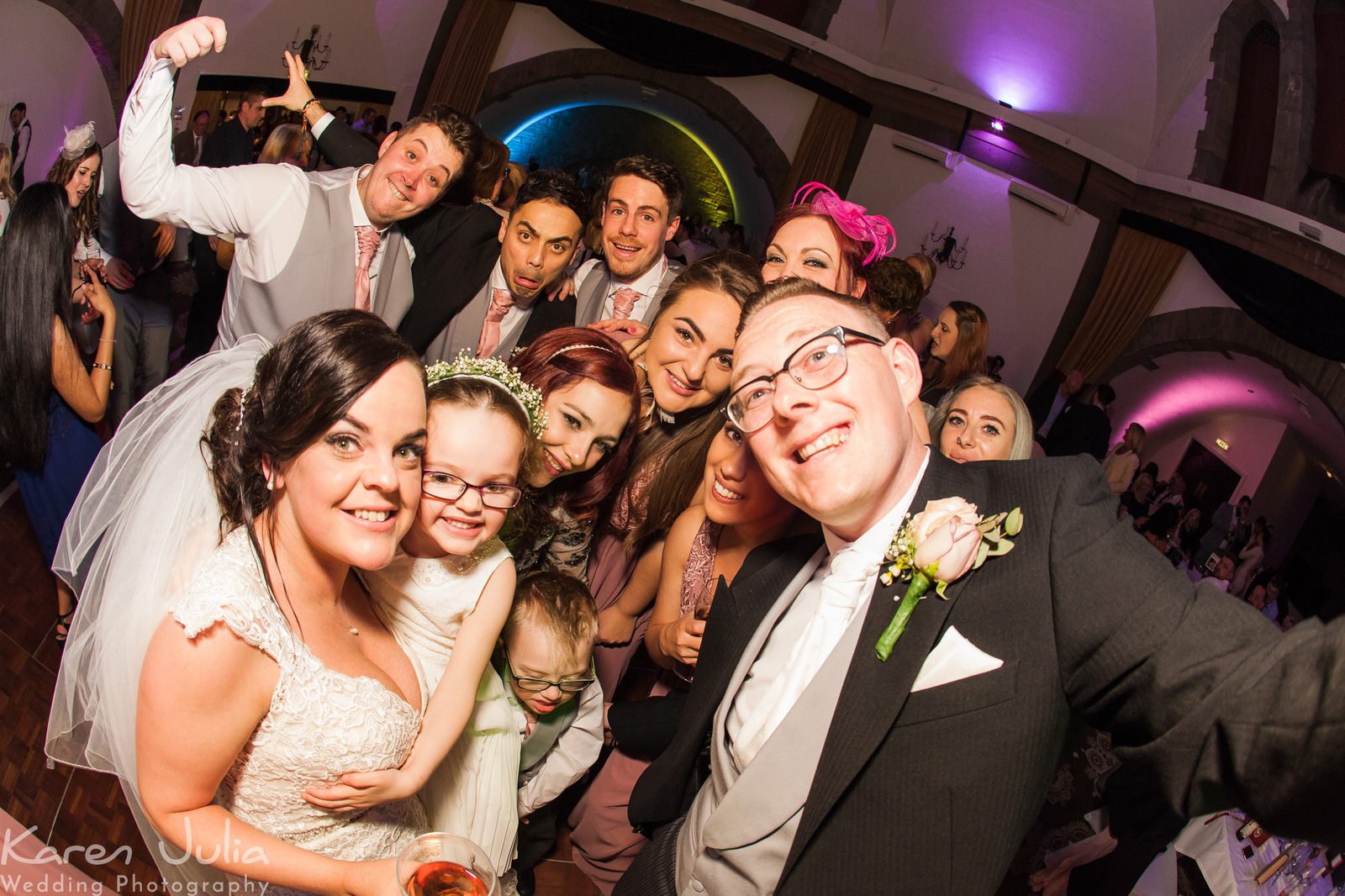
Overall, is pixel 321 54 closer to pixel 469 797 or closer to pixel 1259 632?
pixel 469 797

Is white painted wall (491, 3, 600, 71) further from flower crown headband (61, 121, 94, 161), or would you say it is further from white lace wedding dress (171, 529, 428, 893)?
white lace wedding dress (171, 529, 428, 893)

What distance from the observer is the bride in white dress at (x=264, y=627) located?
162 centimetres

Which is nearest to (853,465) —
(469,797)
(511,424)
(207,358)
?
(511,424)

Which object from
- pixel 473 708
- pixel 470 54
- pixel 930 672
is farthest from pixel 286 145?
pixel 470 54

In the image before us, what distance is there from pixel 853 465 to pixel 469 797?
62.1 inches

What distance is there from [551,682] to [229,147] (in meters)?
3.31

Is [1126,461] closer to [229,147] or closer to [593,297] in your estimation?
[593,297]

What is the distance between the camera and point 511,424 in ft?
7.00

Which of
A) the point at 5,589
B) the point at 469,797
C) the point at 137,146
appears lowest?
the point at 5,589

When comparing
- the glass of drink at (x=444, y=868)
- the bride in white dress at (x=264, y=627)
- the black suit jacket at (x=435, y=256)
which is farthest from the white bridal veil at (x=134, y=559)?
the black suit jacket at (x=435, y=256)

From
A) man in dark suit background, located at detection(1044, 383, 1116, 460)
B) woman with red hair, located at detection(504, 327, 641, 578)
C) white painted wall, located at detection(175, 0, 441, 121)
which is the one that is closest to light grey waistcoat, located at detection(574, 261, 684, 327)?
woman with red hair, located at detection(504, 327, 641, 578)

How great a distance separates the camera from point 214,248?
460 cm

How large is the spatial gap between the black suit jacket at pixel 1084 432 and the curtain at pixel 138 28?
760cm

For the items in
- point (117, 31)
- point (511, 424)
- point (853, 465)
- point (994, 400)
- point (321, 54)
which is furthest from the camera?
point (321, 54)
